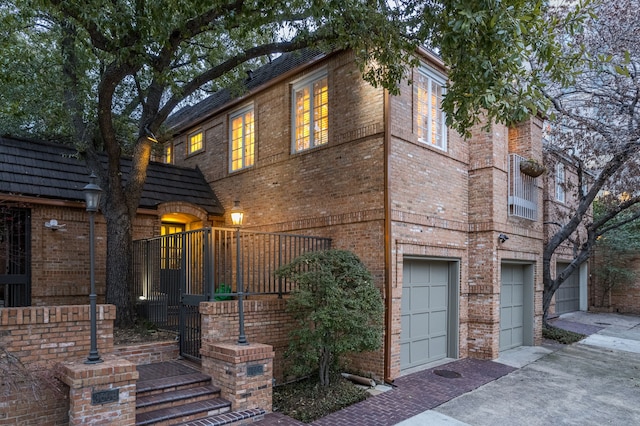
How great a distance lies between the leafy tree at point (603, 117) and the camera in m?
10.7

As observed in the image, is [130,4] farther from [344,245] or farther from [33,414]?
[33,414]

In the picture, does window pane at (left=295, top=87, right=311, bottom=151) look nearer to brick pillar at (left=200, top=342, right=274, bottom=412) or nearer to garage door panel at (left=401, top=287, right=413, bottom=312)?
garage door panel at (left=401, top=287, right=413, bottom=312)

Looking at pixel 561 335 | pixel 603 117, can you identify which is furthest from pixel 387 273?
pixel 603 117

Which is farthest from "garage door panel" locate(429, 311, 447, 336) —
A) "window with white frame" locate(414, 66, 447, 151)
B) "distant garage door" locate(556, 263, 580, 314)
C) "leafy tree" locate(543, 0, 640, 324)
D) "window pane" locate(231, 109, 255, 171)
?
"distant garage door" locate(556, 263, 580, 314)

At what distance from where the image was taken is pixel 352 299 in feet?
22.6

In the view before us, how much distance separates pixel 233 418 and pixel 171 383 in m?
1.12

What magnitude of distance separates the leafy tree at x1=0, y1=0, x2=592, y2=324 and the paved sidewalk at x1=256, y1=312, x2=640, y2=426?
454cm

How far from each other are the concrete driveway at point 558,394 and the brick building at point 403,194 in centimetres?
111

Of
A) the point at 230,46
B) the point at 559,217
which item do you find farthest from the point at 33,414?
the point at 559,217

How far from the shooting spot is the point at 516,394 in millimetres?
7594

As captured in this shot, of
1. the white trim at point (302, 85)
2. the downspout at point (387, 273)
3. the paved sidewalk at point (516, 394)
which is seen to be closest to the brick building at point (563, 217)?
the paved sidewalk at point (516, 394)

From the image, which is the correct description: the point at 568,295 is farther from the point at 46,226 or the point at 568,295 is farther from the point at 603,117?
the point at 46,226

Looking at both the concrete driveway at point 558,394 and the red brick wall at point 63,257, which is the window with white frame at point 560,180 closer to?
the concrete driveway at point 558,394

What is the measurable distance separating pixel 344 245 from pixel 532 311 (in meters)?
6.60
